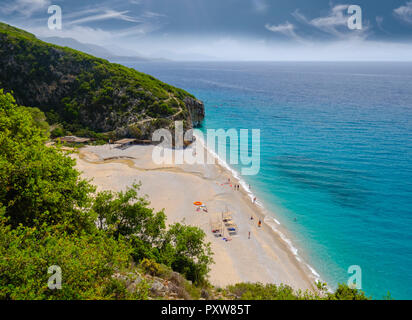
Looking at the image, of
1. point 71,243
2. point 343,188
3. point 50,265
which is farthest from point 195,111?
point 50,265

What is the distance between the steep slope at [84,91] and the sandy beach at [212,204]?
36.0 feet

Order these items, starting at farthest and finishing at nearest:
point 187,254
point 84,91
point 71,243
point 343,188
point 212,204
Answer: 1. point 84,91
2. point 343,188
3. point 212,204
4. point 187,254
5. point 71,243

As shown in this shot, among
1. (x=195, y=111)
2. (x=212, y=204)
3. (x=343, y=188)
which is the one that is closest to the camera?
(x=212, y=204)

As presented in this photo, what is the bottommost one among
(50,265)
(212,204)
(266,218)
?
(266,218)

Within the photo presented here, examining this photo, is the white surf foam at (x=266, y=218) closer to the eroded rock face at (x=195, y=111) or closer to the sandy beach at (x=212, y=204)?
the sandy beach at (x=212, y=204)

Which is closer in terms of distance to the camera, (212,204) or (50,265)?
(50,265)

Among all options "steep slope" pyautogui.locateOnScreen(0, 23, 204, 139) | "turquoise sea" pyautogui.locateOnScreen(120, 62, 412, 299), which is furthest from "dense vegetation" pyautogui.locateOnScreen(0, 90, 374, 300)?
"steep slope" pyautogui.locateOnScreen(0, 23, 204, 139)

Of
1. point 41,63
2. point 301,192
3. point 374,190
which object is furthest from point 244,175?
point 41,63

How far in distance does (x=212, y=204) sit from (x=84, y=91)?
5543 cm

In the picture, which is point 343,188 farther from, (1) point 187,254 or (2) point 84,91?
(2) point 84,91

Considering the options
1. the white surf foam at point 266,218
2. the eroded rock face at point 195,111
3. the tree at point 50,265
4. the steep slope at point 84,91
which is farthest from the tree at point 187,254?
the eroded rock face at point 195,111

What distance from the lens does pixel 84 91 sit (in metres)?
71.9

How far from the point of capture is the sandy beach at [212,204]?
87.2 ft

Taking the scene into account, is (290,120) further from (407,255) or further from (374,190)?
(407,255)
